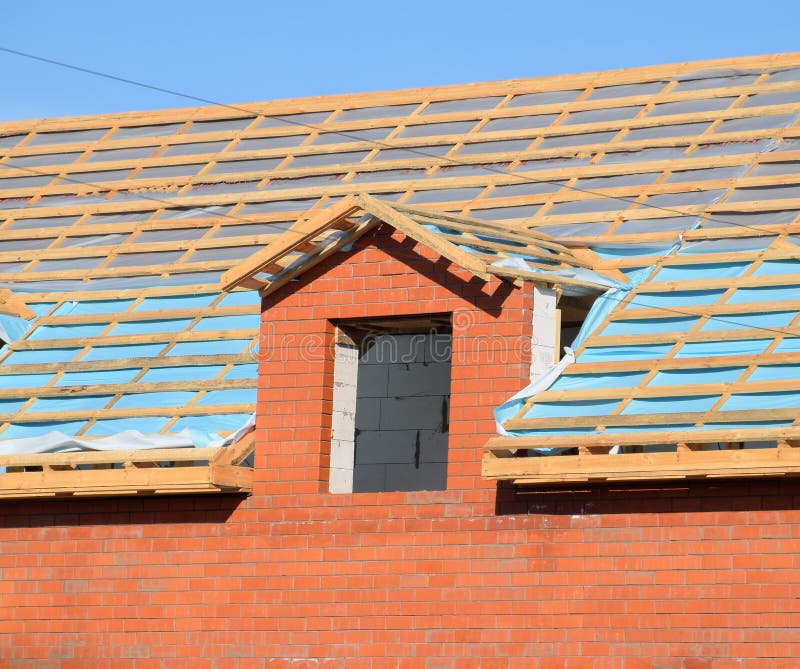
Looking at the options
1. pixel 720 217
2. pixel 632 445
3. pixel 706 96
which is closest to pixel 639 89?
pixel 706 96

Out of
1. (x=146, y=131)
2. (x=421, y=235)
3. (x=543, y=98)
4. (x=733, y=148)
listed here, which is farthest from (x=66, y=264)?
(x=733, y=148)

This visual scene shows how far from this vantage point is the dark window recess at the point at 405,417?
18250 mm

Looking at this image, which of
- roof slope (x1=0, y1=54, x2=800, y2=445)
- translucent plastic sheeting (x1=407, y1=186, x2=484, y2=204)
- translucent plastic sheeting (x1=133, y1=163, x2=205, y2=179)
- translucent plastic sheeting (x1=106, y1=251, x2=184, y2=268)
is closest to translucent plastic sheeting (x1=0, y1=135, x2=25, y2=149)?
roof slope (x1=0, y1=54, x2=800, y2=445)

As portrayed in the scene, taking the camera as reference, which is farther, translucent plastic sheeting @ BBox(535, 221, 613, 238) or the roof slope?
translucent plastic sheeting @ BBox(535, 221, 613, 238)

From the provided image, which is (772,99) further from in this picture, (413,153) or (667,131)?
(413,153)

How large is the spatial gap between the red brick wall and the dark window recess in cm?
265

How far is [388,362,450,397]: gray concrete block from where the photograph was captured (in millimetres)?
18312

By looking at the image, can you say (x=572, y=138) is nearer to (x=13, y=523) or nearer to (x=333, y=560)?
(x=333, y=560)

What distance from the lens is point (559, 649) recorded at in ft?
45.0

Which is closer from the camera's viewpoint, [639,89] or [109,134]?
[639,89]

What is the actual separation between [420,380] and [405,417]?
0.49 meters

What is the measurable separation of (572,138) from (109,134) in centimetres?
712

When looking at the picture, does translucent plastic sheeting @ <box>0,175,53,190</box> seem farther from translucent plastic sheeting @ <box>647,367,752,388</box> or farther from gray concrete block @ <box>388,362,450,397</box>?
translucent plastic sheeting @ <box>647,367,752,388</box>

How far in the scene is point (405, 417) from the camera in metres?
18.4
